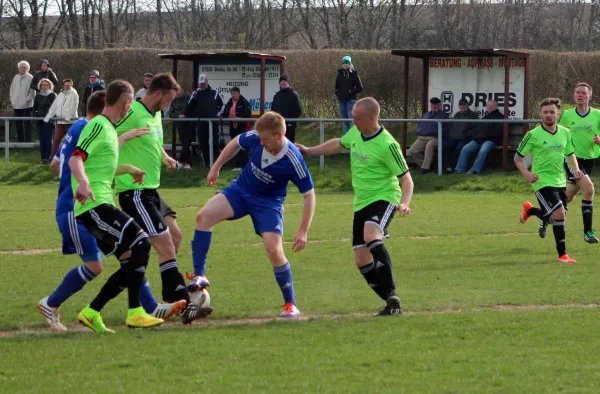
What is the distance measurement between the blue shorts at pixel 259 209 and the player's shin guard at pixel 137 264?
1.21m

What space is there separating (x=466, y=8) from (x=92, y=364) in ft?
101

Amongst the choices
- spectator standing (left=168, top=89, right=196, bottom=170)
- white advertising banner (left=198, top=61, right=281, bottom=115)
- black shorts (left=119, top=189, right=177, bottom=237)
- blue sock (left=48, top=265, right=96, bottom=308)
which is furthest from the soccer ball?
white advertising banner (left=198, top=61, right=281, bottom=115)

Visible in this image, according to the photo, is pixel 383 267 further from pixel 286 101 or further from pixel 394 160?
pixel 286 101

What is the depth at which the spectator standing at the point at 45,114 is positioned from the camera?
25234 millimetres

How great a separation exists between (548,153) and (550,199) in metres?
0.55

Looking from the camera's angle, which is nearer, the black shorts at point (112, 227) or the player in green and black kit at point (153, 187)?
the black shorts at point (112, 227)

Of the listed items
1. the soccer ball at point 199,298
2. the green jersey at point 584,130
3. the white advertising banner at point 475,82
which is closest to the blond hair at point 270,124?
the soccer ball at point 199,298

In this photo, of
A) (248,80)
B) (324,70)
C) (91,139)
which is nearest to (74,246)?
(91,139)

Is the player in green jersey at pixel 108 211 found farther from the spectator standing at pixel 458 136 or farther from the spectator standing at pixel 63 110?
the spectator standing at pixel 63 110

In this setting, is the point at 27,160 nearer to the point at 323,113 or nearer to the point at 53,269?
the point at 323,113

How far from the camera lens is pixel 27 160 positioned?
25.9m

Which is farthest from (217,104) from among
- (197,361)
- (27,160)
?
(197,361)

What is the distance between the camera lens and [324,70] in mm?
29953

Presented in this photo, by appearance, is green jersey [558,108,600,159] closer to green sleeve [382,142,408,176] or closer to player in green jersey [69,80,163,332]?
green sleeve [382,142,408,176]
